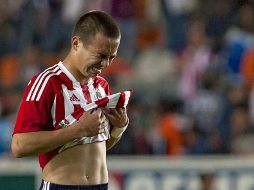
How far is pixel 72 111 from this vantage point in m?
4.83

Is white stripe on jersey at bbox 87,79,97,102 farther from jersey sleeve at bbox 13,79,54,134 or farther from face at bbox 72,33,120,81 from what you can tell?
jersey sleeve at bbox 13,79,54,134

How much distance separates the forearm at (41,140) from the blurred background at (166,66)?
4882 millimetres

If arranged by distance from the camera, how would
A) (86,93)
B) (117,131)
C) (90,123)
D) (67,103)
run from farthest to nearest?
(117,131), (86,93), (67,103), (90,123)

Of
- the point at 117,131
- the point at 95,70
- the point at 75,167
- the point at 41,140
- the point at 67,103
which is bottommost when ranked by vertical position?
the point at 75,167

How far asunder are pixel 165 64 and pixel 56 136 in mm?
7607

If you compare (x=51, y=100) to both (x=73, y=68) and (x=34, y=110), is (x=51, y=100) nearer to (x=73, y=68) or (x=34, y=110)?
(x=34, y=110)

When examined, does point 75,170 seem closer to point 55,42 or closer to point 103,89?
point 103,89

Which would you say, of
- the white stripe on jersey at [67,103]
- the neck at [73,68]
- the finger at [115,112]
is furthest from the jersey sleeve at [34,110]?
the finger at [115,112]

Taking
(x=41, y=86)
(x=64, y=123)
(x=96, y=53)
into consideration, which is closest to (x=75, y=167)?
(x=64, y=123)

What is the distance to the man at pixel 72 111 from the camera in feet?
15.2

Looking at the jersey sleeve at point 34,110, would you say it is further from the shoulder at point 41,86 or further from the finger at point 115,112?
the finger at point 115,112

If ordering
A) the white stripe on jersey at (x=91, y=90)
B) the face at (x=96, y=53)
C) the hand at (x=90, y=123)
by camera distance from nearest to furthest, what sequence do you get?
the hand at (x=90, y=123) < the face at (x=96, y=53) < the white stripe on jersey at (x=91, y=90)

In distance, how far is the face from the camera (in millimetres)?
4719

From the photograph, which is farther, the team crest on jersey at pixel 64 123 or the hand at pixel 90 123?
the team crest on jersey at pixel 64 123
